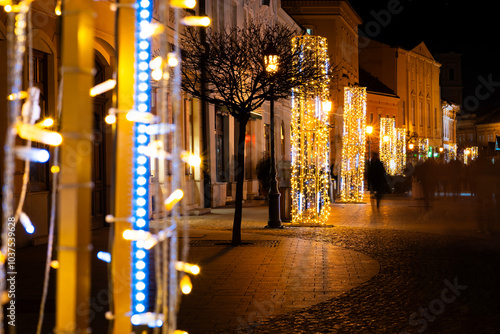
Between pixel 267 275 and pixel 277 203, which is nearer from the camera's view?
pixel 267 275

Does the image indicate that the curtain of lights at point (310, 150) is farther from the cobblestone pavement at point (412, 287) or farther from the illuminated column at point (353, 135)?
the illuminated column at point (353, 135)

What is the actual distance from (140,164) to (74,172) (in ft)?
2.47

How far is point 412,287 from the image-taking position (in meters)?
9.16

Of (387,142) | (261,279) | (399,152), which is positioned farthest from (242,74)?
(399,152)

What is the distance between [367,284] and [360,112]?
20.9m

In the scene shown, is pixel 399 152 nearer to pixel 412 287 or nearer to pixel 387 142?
pixel 387 142

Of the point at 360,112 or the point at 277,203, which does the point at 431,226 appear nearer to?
the point at 277,203

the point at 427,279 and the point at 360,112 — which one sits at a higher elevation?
the point at 360,112

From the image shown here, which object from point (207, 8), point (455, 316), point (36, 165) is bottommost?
point (455, 316)

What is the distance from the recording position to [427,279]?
976 cm

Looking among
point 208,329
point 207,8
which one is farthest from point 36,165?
point 207,8

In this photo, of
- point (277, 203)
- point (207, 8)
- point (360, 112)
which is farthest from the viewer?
point (360, 112)

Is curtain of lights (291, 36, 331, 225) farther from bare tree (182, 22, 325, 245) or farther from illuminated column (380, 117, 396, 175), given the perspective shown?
illuminated column (380, 117, 396, 175)

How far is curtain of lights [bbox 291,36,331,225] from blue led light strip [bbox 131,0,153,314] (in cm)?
1464
